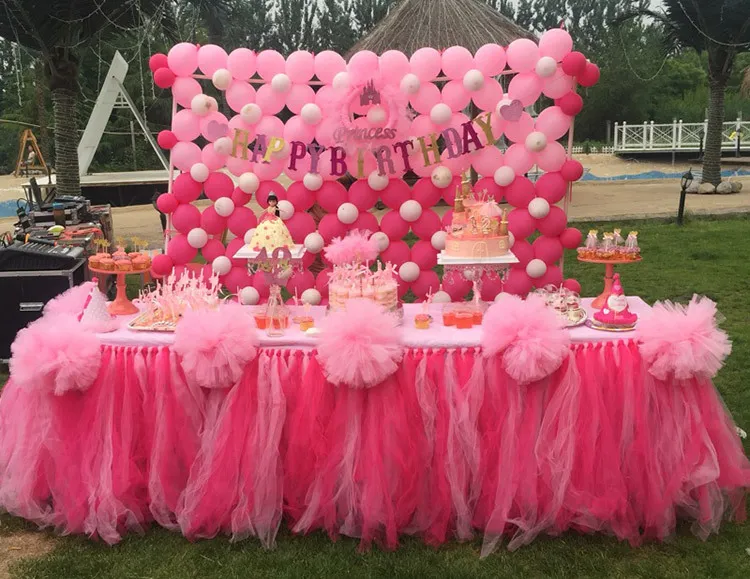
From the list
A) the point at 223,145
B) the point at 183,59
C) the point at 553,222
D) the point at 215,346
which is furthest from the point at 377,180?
the point at 215,346

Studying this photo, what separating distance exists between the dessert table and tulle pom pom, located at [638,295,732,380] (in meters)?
0.08

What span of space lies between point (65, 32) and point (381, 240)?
5964 millimetres

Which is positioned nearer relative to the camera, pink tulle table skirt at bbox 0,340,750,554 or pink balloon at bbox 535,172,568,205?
pink tulle table skirt at bbox 0,340,750,554

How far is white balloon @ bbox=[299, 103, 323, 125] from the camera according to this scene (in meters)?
3.40

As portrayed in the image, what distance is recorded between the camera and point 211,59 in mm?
3525

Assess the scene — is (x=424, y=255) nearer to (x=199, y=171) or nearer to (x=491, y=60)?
(x=491, y=60)

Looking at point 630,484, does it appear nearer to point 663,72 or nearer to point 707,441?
point 707,441

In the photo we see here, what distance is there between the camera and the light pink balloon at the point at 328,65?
3.46 meters

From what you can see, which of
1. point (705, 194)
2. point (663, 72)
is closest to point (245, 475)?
point (705, 194)

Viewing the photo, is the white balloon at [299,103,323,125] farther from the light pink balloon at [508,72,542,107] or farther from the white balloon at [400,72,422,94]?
the light pink balloon at [508,72,542,107]

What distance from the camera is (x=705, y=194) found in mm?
13789

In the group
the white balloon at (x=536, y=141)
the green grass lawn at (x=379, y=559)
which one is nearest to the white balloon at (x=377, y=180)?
the white balloon at (x=536, y=141)

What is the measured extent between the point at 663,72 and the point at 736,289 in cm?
2312

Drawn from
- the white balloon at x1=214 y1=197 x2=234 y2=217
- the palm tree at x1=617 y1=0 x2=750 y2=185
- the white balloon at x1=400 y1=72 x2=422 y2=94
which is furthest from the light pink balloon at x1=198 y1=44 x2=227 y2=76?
the palm tree at x1=617 y1=0 x2=750 y2=185
